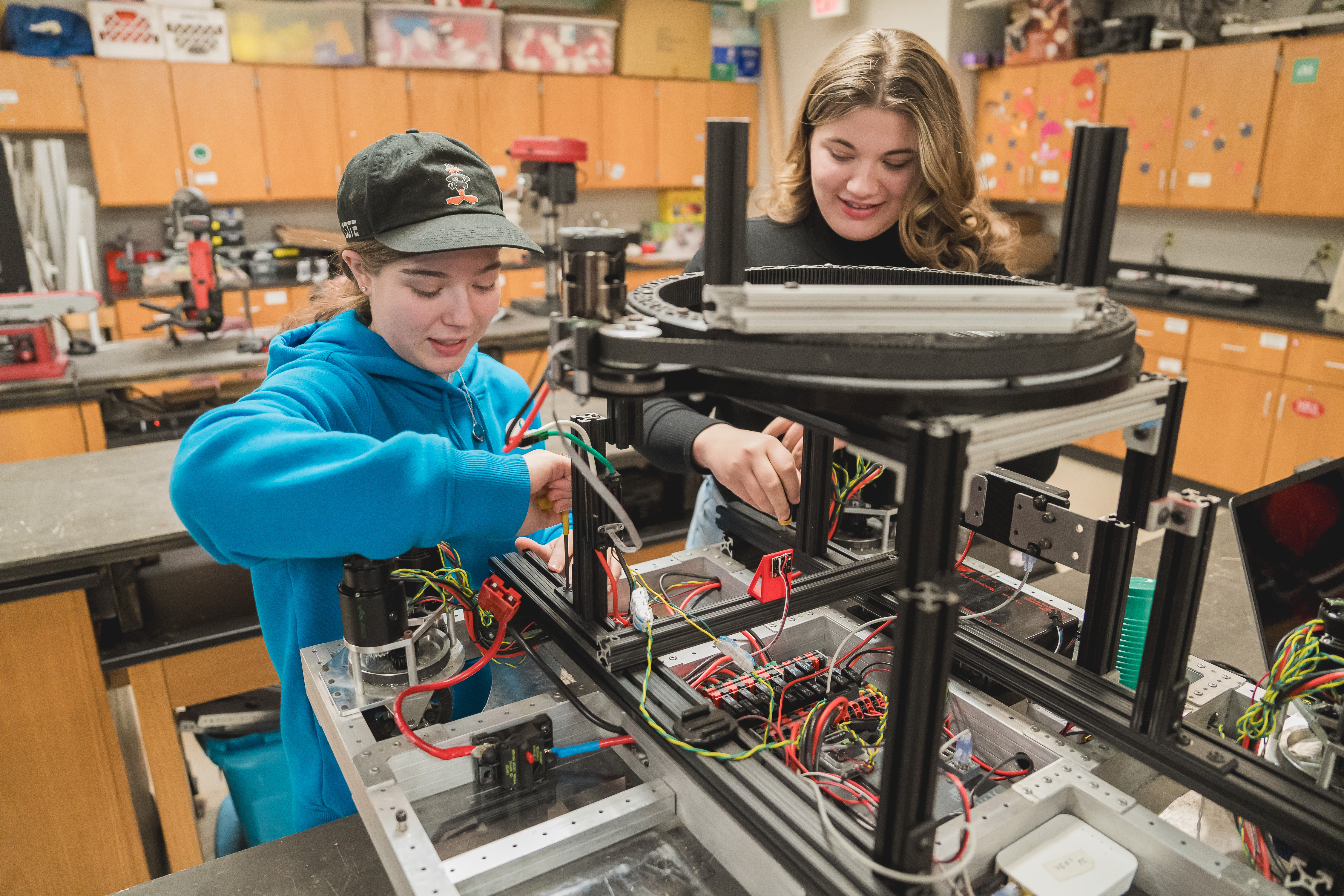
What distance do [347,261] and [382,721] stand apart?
0.60 meters

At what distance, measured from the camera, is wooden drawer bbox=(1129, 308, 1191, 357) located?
389cm

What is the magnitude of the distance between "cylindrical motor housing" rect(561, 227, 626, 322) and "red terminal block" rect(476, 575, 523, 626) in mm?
422

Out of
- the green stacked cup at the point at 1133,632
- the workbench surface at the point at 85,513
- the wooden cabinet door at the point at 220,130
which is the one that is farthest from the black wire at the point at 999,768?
the wooden cabinet door at the point at 220,130

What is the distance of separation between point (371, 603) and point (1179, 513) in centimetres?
75

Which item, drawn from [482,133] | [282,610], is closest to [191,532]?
[282,610]

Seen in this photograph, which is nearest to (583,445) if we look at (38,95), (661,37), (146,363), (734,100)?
(146,363)

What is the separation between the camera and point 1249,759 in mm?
707

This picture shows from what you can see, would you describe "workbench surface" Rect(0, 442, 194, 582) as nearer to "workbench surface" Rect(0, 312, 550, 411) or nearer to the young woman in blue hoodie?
the young woman in blue hoodie

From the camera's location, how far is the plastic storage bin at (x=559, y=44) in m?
4.91

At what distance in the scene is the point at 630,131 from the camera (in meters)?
5.36

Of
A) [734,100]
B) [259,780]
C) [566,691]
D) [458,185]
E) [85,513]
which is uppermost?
[734,100]

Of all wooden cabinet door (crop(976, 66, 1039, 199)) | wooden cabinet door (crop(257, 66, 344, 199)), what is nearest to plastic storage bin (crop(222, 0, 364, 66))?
wooden cabinet door (crop(257, 66, 344, 199))

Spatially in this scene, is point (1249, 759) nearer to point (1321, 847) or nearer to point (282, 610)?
point (1321, 847)

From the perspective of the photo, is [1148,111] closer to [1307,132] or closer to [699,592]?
[1307,132]
